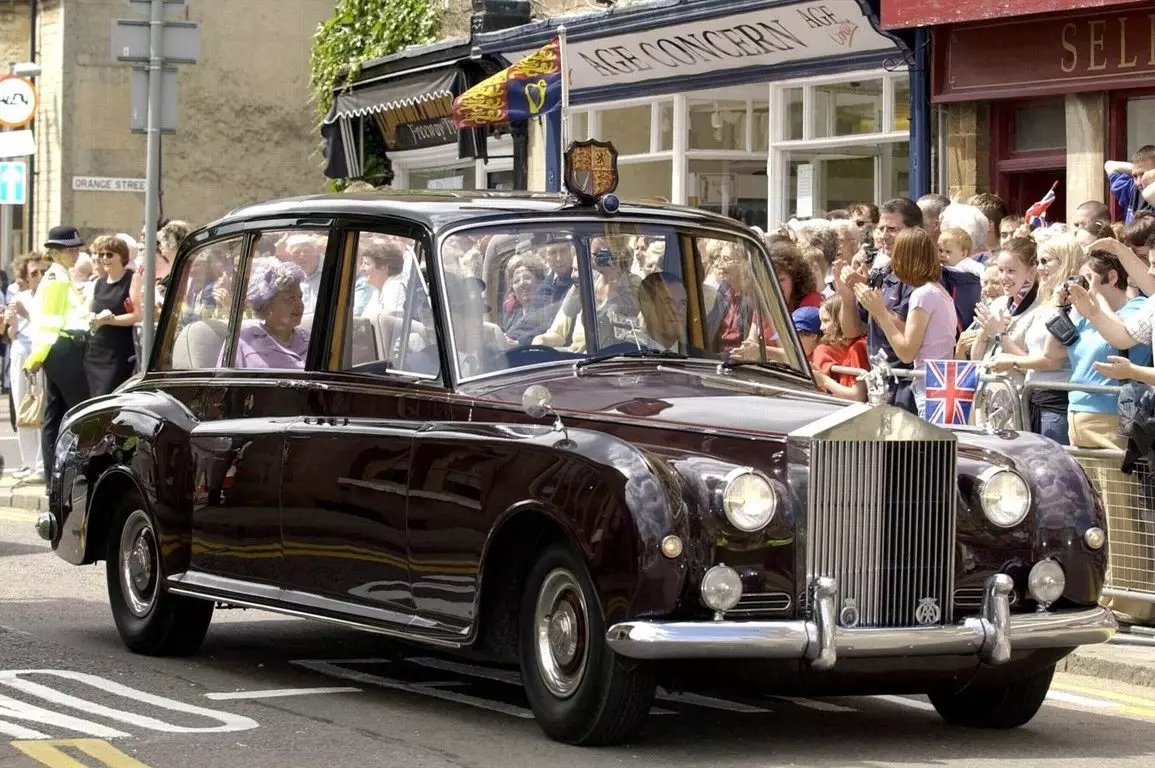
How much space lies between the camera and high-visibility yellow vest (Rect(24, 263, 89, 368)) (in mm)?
17469

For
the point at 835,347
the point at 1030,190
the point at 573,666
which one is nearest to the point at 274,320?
the point at 573,666

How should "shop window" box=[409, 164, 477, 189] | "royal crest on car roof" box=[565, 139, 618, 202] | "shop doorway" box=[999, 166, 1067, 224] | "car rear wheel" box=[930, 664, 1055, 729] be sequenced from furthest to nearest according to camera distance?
"shop window" box=[409, 164, 477, 189]
"shop doorway" box=[999, 166, 1067, 224]
"royal crest on car roof" box=[565, 139, 618, 202]
"car rear wheel" box=[930, 664, 1055, 729]

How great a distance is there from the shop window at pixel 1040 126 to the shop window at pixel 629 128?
607 centimetres

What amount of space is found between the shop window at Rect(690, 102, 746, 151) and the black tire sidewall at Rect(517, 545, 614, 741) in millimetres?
15054

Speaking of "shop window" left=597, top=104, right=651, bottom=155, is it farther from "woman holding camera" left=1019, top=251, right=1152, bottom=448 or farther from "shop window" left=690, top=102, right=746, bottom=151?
"woman holding camera" left=1019, top=251, right=1152, bottom=448

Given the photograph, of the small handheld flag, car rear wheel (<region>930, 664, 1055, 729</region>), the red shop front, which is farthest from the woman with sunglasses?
car rear wheel (<region>930, 664, 1055, 729</region>)

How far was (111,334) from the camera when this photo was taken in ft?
56.4

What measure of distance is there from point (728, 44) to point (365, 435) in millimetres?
13654

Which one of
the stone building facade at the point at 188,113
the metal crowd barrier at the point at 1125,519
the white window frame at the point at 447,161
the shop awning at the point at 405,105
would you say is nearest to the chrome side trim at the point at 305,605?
the metal crowd barrier at the point at 1125,519

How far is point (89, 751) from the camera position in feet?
25.1

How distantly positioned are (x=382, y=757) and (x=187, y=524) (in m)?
2.57

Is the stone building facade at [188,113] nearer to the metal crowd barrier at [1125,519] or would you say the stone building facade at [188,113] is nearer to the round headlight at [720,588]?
the metal crowd barrier at [1125,519]

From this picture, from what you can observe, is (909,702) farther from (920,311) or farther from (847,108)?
(847,108)

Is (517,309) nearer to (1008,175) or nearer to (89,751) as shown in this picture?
(89,751)
